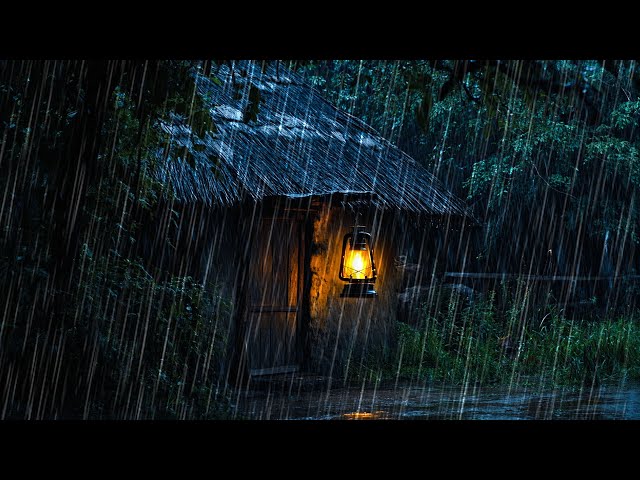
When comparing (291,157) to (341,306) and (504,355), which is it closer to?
(341,306)

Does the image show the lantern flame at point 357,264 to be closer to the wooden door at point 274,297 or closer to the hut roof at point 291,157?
the hut roof at point 291,157

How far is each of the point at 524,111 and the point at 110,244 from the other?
8.68 m

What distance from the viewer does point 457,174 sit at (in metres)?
15.7

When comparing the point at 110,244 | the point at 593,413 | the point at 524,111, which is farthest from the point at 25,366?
the point at 524,111

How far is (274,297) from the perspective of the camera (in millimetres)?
8312

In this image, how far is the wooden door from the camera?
316 inches

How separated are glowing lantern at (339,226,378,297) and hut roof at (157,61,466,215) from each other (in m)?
0.46

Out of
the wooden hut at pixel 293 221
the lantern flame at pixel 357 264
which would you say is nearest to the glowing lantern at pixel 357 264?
the lantern flame at pixel 357 264

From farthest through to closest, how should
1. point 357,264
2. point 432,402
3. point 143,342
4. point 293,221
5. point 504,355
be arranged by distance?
1. point 504,355
2. point 293,221
3. point 357,264
4. point 432,402
5. point 143,342

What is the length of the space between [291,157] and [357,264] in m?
1.54

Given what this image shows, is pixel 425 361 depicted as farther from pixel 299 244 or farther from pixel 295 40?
pixel 295 40

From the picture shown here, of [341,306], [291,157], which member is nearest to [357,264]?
[341,306]

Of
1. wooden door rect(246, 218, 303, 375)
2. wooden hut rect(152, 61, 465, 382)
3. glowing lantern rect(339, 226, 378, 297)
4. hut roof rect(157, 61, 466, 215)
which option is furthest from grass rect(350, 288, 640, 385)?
hut roof rect(157, 61, 466, 215)

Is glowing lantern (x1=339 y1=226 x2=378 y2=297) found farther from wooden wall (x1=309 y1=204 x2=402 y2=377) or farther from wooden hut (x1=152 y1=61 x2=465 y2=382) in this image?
wooden wall (x1=309 y1=204 x2=402 y2=377)
